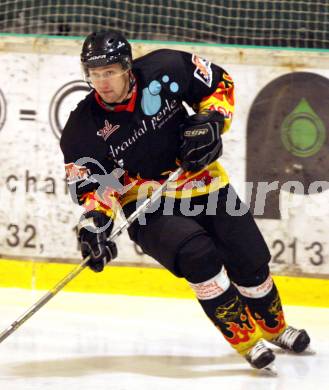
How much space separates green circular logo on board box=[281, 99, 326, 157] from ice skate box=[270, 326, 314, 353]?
1377 mm

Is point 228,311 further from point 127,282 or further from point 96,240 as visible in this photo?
point 127,282

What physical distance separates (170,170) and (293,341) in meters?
0.90

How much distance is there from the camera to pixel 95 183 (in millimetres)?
4039

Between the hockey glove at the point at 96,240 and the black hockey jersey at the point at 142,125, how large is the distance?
0.08 m

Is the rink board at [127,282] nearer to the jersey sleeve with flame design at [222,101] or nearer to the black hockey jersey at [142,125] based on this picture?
the black hockey jersey at [142,125]

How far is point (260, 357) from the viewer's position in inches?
156

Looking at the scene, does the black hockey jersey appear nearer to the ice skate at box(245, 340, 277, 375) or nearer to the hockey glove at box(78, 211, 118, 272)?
the hockey glove at box(78, 211, 118, 272)

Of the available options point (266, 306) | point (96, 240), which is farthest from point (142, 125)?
point (266, 306)

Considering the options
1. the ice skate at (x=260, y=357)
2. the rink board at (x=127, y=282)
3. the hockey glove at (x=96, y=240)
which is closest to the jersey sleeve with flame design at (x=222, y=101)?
the hockey glove at (x=96, y=240)

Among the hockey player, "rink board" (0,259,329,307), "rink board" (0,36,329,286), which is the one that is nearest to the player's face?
the hockey player

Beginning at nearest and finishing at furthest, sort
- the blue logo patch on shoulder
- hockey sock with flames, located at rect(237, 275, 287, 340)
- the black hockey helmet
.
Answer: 1. the black hockey helmet
2. the blue logo patch on shoulder
3. hockey sock with flames, located at rect(237, 275, 287, 340)

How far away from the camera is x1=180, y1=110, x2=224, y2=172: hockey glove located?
395 cm

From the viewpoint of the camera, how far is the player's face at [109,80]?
3.83m

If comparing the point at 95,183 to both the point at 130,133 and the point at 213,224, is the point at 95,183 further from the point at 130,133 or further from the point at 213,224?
the point at 213,224
